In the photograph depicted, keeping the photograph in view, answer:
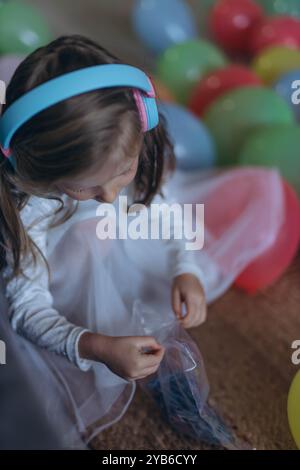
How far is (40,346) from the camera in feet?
1.89

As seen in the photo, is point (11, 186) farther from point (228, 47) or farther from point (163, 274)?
point (228, 47)

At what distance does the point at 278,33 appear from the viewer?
4.09 feet

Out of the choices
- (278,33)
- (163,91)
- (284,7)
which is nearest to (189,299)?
(163,91)

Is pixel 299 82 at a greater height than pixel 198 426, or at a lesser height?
greater

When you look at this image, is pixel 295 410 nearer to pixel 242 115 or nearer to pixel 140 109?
pixel 140 109

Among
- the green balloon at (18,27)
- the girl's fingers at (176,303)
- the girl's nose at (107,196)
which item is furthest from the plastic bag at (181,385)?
the green balloon at (18,27)

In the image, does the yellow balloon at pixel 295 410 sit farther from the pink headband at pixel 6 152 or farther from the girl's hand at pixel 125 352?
the pink headband at pixel 6 152

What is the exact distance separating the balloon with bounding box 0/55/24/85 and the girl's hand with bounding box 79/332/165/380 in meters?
0.24

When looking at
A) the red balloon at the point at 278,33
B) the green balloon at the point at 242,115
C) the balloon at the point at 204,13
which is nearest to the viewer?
the green balloon at the point at 242,115

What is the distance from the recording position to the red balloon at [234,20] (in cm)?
134

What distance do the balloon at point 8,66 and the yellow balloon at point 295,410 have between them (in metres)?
0.41

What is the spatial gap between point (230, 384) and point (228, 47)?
903 millimetres

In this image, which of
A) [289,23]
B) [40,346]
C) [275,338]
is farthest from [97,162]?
[289,23]

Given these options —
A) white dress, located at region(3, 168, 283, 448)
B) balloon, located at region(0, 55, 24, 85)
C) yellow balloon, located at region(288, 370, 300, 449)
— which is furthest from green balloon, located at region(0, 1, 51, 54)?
yellow balloon, located at region(288, 370, 300, 449)
